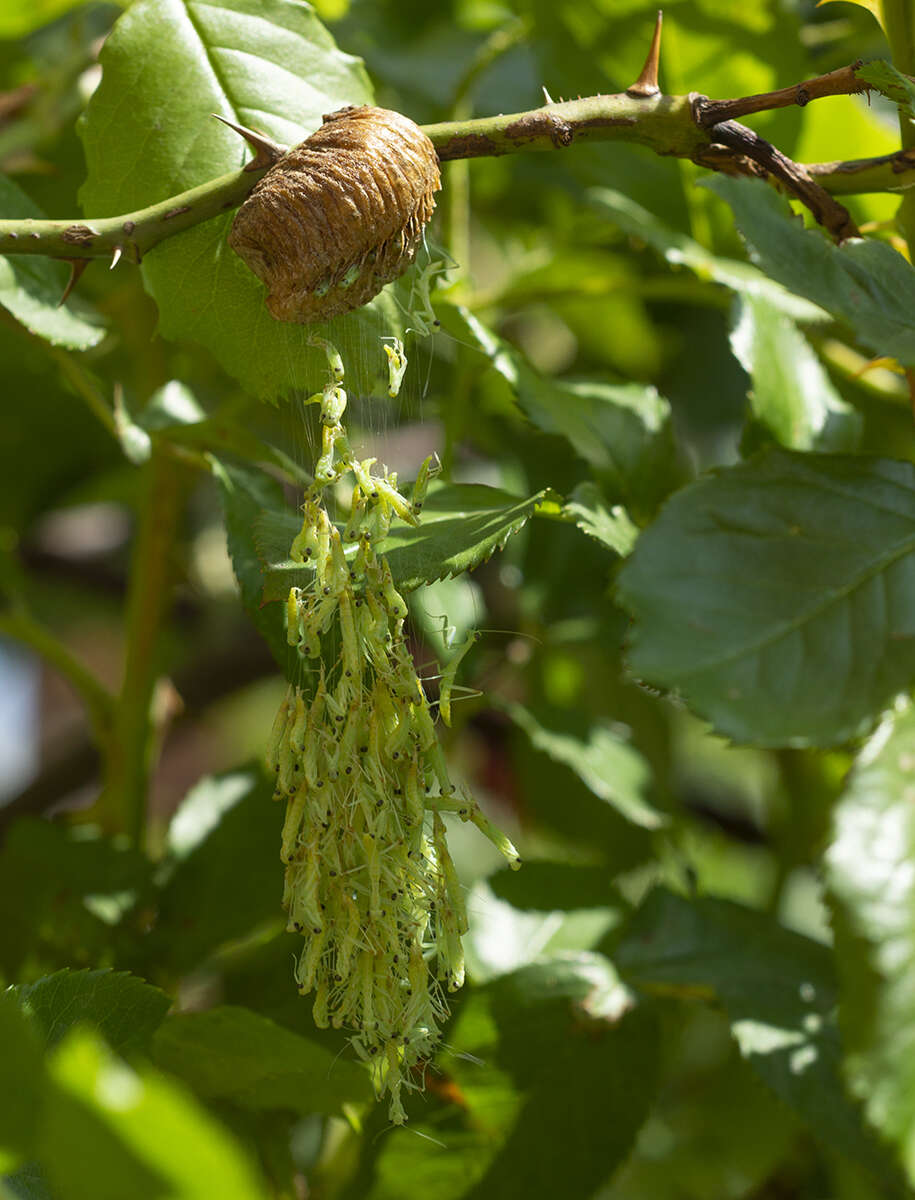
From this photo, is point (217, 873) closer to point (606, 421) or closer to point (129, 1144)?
point (606, 421)

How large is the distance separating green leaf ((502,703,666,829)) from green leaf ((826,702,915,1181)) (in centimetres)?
32

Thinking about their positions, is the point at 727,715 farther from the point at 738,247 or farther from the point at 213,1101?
the point at 738,247

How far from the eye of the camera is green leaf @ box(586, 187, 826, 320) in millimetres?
614

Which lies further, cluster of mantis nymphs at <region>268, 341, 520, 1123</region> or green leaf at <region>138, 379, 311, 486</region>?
green leaf at <region>138, 379, 311, 486</region>

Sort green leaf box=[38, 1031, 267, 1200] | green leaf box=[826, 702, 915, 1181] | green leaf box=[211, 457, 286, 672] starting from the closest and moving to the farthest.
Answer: green leaf box=[38, 1031, 267, 1200]
green leaf box=[826, 702, 915, 1181]
green leaf box=[211, 457, 286, 672]

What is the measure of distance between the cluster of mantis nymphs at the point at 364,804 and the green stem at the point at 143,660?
314mm

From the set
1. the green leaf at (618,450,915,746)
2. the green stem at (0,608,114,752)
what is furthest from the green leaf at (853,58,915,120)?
the green stem at (0,608,114,752)

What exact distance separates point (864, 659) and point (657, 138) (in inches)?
7.9

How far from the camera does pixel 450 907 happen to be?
1.43 ft

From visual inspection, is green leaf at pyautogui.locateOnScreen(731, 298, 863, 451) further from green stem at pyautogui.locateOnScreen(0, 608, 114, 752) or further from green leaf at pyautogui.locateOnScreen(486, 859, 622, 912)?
green stem at pyautogui.locateOnScreen(0, 608, 114, 752)

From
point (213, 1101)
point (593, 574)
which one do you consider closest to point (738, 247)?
point (593, 574)

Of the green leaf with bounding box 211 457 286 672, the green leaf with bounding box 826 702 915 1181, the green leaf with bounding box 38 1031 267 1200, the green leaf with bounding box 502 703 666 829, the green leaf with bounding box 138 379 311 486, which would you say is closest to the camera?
the green leaf with bounding box 38 1031 267 1200

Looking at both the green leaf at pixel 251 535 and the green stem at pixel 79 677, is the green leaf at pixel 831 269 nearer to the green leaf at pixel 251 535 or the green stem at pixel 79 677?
the green leaf at pixel 251 535

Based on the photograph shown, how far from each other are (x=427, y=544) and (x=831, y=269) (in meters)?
0.16
